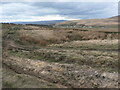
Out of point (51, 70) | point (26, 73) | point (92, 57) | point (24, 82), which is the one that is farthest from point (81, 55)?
point (24, 82)

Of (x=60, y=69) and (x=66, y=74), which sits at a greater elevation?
(x=60, y=69)

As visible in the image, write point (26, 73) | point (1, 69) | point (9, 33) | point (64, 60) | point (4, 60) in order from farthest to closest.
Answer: point (9, 33)
point (4, 60)
point (64, 60)
point (1, 69)
point (26, 73)

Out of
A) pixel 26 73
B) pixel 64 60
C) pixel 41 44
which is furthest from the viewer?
pixel 41 44

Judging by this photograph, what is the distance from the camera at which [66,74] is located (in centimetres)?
2231

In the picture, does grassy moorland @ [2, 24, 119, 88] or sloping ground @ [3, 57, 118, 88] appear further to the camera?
grassy moorland @ [2, 24, 119, 88]

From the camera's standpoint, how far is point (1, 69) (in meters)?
25.3

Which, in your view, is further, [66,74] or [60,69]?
[60,69]

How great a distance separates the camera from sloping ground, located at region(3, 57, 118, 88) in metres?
19.8

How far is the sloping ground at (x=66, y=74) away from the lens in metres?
19.8

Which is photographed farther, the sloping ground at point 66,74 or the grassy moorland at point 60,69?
the grassy moorland at point 60,69

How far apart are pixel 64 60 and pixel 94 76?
23.9 ft

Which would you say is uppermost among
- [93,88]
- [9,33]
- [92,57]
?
[9,33]

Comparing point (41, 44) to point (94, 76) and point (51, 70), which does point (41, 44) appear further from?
point (94, 76)

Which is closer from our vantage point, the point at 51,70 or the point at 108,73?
the point at 108,73
